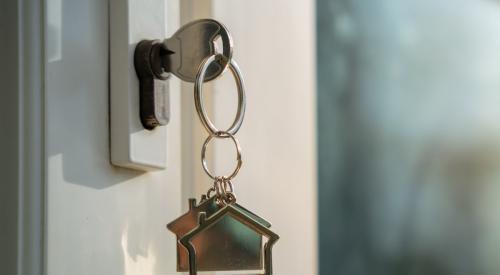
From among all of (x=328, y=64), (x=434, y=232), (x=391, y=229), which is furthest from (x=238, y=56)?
(x=434, y=232)

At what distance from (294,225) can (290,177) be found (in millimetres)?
41

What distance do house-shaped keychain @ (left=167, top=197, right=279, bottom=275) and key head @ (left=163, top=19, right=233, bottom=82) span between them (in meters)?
0.08

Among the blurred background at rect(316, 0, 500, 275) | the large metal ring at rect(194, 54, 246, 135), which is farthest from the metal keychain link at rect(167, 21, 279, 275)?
the blurred background at rect(316, 0, 500, 275)

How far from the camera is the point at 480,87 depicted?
1327mm

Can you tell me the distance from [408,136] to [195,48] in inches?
32.2

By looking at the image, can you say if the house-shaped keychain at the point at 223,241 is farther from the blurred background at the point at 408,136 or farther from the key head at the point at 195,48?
the blurred background at the point at 408,136

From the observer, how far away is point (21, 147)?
1.06 ft

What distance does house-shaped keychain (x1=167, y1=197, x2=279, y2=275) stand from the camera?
37 centimetres

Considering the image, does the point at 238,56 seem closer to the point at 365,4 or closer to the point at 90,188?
the point at 90,188

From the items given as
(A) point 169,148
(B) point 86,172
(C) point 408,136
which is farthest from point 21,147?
(C) point 408,136

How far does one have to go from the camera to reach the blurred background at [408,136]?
1.04 meters

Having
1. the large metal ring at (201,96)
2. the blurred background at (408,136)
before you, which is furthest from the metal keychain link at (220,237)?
the blurred background at (408,136)

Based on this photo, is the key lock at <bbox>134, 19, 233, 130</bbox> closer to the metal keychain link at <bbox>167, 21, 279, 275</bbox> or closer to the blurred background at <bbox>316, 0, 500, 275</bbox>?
the metal keychain link at <bbox>167, 21, 279, 275</bbox>

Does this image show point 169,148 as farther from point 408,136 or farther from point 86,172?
point 408,136
